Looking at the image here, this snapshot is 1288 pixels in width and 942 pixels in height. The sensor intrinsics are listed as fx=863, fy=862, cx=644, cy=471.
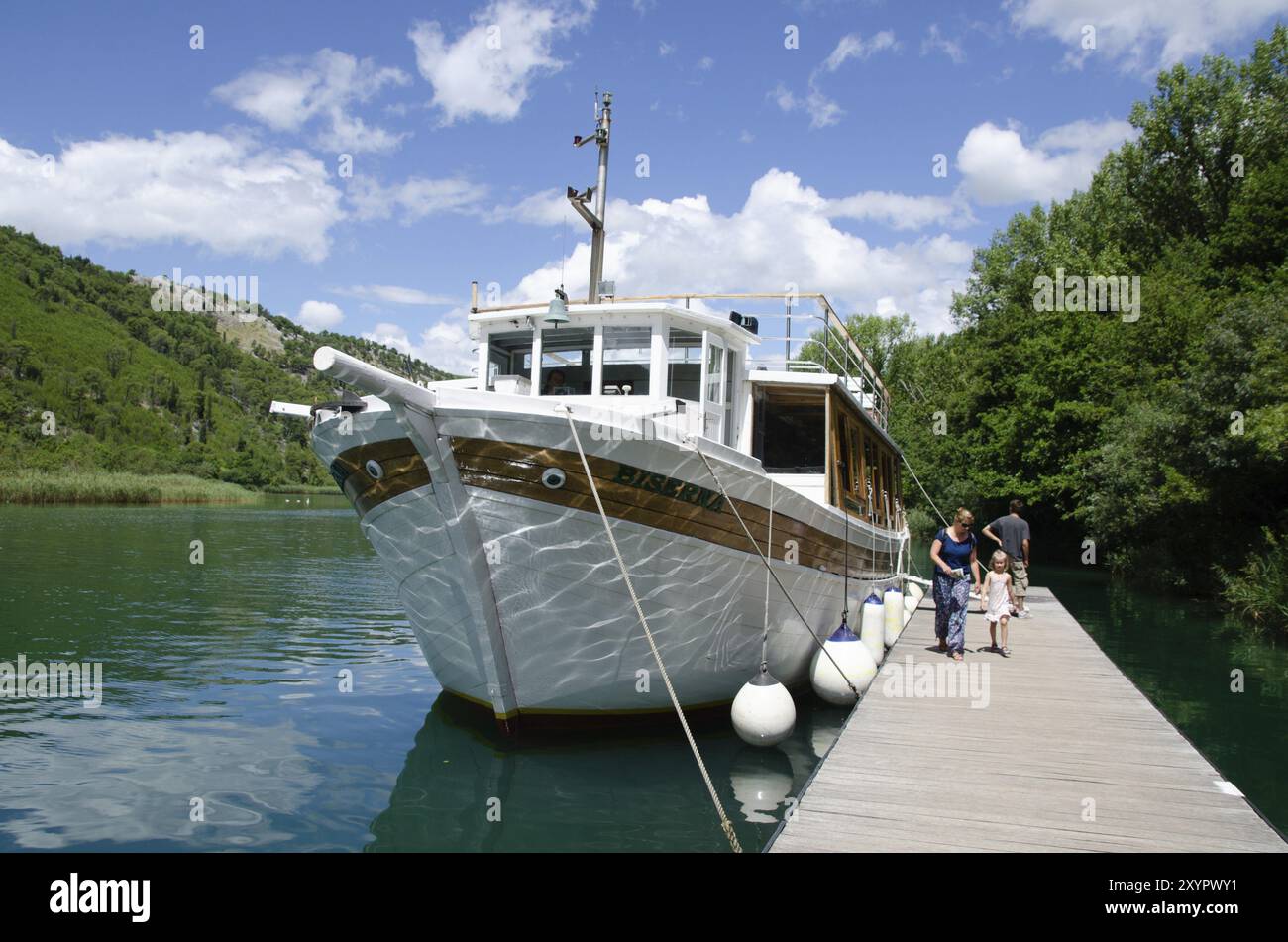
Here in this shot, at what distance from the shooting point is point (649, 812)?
679 cm

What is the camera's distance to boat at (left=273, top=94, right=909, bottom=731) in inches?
267

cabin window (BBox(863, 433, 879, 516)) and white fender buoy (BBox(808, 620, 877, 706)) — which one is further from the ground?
cabin window (BBox(863, 433, 879, 516))

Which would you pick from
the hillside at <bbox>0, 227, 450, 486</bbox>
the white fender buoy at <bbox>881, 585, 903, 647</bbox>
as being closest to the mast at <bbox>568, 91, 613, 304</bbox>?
the white fender buoy at <bbox>881, 585, 903, 647</bbox>

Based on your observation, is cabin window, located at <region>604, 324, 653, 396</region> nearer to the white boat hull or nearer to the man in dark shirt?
the white boat hull

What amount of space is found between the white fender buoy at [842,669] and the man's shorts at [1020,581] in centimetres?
467

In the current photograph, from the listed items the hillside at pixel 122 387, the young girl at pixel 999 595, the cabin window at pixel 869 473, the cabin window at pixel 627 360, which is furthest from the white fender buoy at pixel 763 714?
the hillside at pixel 122 387

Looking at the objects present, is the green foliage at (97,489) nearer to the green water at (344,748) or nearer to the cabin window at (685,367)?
the green water at (344,748)

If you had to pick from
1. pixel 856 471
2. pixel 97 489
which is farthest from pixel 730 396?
pixel 97 489

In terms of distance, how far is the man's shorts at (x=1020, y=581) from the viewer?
43.2ft

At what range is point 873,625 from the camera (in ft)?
39.3

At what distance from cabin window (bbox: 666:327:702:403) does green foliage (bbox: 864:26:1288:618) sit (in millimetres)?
10661
